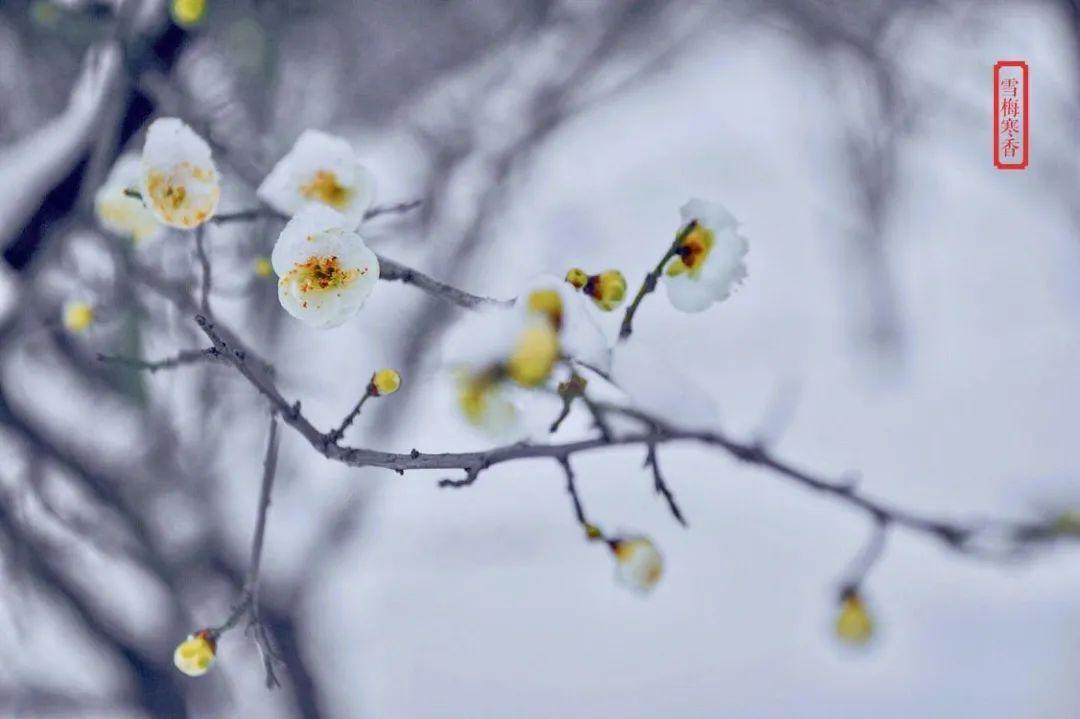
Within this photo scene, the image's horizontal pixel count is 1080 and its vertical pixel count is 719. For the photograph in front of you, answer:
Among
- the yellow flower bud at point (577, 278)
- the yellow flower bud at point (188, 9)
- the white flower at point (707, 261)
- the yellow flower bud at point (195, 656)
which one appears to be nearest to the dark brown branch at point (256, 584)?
the yellow flower bud at point (195, 656)

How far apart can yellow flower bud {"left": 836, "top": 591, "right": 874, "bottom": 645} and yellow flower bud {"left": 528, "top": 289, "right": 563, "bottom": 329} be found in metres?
0.55

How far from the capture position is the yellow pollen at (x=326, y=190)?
886 mm

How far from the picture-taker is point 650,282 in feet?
2.54

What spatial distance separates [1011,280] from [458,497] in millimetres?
3543

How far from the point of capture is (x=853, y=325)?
17.3 ft

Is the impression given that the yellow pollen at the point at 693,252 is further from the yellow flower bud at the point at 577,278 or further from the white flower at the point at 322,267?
the white flower at the point at 322,267

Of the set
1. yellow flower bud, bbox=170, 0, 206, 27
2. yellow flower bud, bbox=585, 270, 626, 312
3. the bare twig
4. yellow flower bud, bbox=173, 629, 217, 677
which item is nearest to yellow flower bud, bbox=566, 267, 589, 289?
yellow flower bud, bbox=585, 270, 626, 312

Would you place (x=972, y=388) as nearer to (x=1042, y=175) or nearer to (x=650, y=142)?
(x=1042, y=175)

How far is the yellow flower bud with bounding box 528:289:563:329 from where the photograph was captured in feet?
2.22

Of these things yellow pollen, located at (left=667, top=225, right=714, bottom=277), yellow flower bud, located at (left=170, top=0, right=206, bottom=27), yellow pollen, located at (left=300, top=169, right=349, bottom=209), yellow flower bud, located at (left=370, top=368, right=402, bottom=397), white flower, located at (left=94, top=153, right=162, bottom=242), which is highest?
yellow flower bud, located at (left=170, top=0, right=206, bottom=27)

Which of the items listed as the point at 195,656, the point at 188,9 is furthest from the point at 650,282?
the point at 188,9

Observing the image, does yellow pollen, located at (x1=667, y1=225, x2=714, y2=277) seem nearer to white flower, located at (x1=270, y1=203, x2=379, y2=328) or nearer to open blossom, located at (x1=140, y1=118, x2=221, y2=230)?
white flower, located at (x1=270, y1=203, x2=379, y2=328)

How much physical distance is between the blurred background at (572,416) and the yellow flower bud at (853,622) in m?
0.29

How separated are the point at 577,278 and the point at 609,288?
28mm
